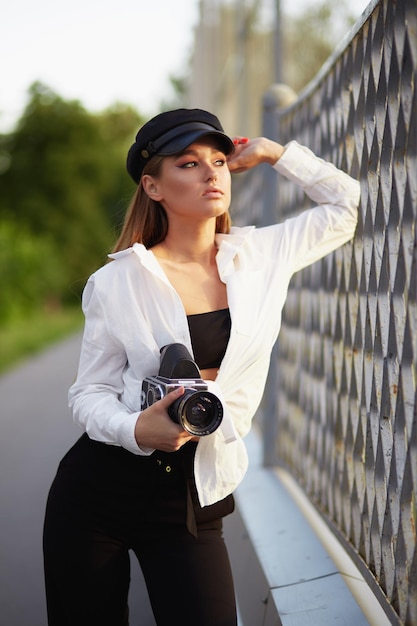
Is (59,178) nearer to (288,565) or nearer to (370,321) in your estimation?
(288,565)

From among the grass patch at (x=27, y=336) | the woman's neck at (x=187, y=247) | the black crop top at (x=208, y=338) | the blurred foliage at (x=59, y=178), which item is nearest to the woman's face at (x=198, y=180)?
the woman's neck at (x=187, y=247)

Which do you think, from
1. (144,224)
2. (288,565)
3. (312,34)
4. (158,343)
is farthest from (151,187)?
(312,34)

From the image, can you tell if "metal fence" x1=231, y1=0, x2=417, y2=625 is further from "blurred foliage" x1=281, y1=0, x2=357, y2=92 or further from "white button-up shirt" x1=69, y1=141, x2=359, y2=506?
"blurred foliage" x1=281, y1=0, x2=357, y2=92

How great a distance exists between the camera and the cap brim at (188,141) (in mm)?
3043

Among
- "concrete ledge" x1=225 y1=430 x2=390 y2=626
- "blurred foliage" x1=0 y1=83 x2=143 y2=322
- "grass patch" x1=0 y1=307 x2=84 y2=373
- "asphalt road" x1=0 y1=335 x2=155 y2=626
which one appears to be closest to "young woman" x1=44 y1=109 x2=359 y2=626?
"concrete ledge" x1=225 y1=430 x2=390 y2=626

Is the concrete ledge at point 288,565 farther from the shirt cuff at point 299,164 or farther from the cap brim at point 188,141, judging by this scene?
the cap brim at point 188,141

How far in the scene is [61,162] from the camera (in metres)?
46.9

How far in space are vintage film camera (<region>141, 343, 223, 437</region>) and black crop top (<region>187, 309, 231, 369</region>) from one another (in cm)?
27

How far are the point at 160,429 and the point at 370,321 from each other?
0.89 meters

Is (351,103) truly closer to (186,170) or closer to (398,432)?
(186,170)

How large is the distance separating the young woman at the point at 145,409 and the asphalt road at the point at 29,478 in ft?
4.72

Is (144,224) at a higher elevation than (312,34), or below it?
below

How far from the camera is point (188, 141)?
3043 mm

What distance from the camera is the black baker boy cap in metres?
3.07
